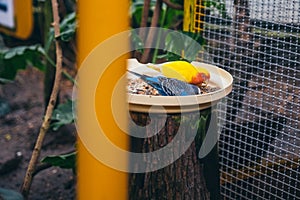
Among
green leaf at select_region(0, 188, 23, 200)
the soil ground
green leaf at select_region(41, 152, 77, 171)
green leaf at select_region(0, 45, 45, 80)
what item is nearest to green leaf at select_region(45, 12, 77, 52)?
green leaf at select_region(0, 45, 45, 80)

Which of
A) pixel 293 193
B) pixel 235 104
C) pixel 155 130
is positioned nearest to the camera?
pixel 155 130

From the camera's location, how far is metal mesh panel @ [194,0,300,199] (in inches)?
97.3

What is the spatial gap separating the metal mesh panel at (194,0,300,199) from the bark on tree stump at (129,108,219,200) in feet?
1.14

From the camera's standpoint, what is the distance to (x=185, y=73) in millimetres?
2225

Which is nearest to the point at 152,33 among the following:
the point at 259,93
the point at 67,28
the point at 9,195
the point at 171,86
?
the point at 67,28

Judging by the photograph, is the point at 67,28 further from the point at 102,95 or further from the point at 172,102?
the point at 102,95

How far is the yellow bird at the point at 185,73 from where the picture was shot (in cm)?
222

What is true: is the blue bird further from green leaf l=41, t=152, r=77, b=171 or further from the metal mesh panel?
green leaf l=41, t=152, r=77, b=171

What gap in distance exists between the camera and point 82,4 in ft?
3.45

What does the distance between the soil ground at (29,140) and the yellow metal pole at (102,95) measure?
215 centimetres

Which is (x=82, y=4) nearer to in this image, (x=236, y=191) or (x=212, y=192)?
(x=212, y=192)

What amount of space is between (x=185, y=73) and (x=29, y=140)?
191 centimetres

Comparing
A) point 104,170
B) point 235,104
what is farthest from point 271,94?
point 104,170

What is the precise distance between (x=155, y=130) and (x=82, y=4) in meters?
1.18
